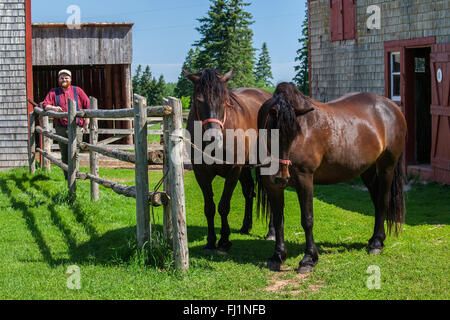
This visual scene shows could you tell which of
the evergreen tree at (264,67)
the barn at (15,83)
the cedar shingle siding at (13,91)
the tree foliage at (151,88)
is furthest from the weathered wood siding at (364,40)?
the evergreen tree at (264,67)

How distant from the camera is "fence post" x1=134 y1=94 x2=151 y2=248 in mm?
5750

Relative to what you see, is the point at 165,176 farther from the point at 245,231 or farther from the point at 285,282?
the point at 245,231

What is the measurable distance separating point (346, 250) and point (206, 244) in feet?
5.06

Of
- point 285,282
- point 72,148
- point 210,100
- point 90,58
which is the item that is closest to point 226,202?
point 210,100

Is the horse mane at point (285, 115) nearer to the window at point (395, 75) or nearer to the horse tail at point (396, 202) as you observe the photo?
the horse tail at point (396, 202)

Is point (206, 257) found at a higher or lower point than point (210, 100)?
lower

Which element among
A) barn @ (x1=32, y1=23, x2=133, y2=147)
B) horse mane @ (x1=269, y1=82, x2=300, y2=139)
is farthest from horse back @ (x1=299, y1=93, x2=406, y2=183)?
barn @ (x1=32, y1=23, x2=133, y2=147)

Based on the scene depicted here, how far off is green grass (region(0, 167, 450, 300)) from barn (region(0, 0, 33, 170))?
369 cm

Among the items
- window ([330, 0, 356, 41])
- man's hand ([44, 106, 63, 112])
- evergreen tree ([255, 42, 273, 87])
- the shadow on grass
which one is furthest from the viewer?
evergreen tree ([255, 42, 273, 87])

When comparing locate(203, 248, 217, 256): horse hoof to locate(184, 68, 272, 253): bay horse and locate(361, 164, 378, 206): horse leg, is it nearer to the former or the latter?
locate(184, 68, 272, 253): bay horse

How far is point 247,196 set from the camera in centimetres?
775

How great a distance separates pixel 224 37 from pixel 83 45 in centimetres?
2772

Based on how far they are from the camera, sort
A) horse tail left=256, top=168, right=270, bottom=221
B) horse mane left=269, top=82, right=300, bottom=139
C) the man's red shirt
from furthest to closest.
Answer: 1. the man's red shirt
2. horse tail left=256, top=168, right=270, bottom=221
3. horse mane left=269, top=82, right=300, bottom=139

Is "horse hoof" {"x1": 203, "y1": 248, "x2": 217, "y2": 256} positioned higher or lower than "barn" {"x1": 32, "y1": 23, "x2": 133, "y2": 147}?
lower
